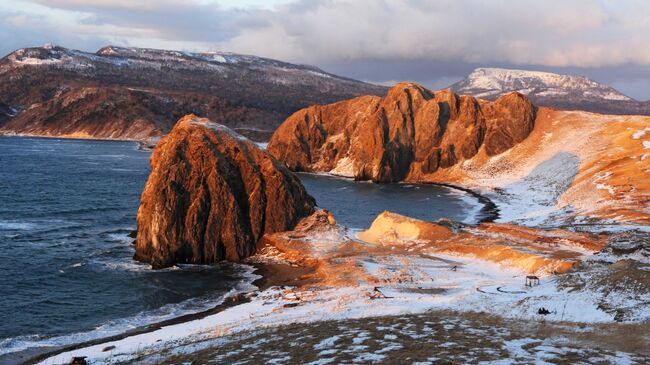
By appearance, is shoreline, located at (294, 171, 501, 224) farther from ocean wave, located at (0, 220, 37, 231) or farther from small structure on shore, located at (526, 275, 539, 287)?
ocean wave, located at (0, 220, 37, 231)

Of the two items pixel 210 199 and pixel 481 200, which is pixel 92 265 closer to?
pixel 210 199

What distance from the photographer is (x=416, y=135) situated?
123m

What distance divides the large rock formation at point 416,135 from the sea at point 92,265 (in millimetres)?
23184

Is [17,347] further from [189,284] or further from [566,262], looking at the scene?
[566,262]

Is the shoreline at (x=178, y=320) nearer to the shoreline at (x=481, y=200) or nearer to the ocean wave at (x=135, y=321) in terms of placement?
the ocean wave at (x=135, y=321)

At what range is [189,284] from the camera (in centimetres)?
4178

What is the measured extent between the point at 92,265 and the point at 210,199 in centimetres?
1094

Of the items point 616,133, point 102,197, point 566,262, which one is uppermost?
point 616,133

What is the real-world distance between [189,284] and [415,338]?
22.6 meters

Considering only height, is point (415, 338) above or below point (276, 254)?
above

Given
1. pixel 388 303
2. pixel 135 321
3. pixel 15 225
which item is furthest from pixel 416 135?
pixel 135 321

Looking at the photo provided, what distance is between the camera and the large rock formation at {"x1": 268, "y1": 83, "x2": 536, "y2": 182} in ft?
389

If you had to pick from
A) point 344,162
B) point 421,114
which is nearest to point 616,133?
point 421,114

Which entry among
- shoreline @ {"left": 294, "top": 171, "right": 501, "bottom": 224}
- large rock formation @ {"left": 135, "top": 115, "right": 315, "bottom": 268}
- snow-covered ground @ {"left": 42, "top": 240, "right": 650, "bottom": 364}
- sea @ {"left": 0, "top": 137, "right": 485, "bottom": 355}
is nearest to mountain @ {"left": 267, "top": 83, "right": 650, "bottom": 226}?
shoreline @ {"left": 294, "top": 171, "right": 501, "bottom": 224}
